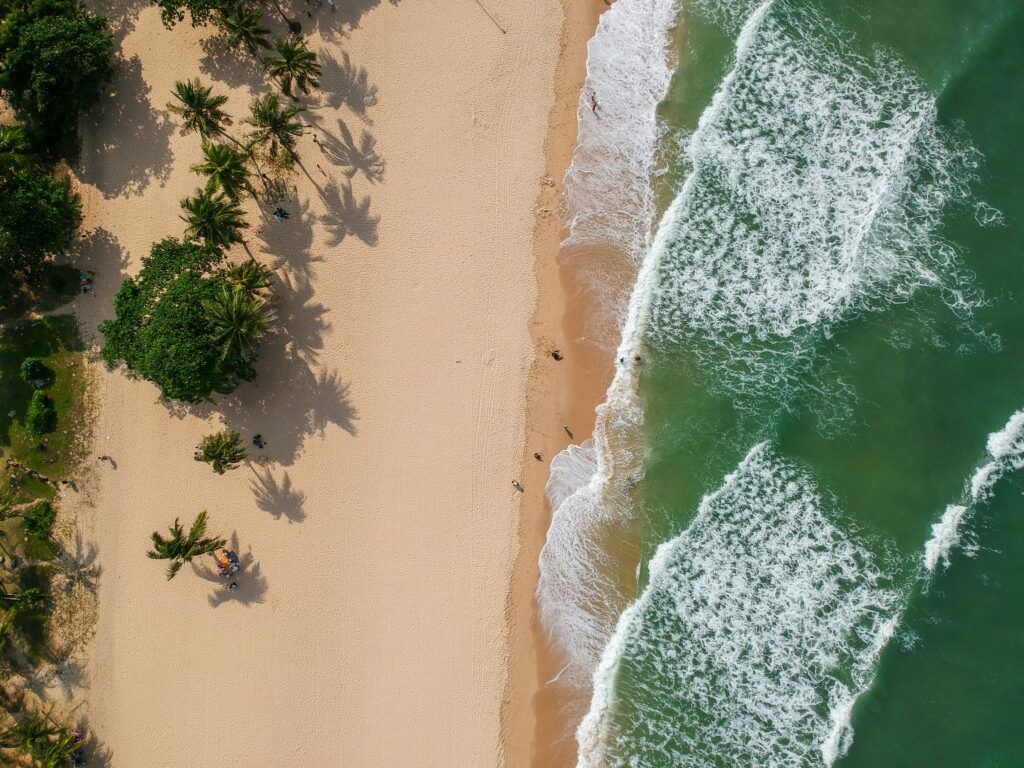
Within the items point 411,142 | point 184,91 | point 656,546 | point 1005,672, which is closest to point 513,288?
point 411,142

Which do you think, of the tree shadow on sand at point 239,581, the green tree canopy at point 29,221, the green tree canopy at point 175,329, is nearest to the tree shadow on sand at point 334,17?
the green tree canopy at point 175,329

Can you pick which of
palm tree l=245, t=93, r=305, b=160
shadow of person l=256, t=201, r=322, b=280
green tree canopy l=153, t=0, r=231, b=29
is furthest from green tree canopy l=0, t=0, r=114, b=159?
shadow of person l=256, t=201, r=322, b=280

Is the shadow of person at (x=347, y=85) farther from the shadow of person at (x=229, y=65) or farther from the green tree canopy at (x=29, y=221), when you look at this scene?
the green tree canopy at (x=29, y=221)

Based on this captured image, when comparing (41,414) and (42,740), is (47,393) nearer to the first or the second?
(41,414)

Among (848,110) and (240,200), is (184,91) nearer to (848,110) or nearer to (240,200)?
(240,200)

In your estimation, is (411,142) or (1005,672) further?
(411,142)
